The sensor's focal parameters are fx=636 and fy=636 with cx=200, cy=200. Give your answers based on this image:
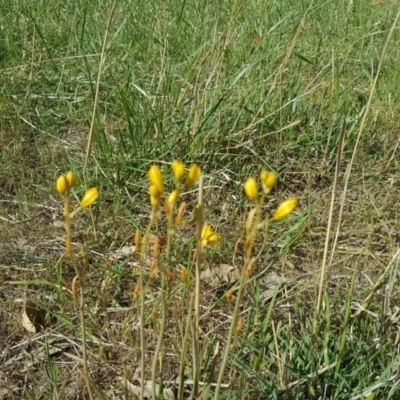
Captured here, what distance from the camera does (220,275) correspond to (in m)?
1.52

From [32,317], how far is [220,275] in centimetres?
Answer: 44

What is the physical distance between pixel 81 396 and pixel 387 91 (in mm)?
1663

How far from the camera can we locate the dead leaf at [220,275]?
1508 mm

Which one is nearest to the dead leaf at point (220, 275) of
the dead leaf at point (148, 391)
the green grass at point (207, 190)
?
the green grass at point (207, 190)

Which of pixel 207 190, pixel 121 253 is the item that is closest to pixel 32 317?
pixel 121 253

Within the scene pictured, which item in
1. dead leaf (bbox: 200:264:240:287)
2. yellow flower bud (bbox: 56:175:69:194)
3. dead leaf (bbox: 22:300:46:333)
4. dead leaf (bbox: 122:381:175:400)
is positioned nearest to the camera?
yellow flower bud (bbox: 56:175:69:194)

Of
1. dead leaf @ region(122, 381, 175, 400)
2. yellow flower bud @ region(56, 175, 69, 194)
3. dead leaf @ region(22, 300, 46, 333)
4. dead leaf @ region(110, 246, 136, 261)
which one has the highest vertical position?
yellow flower bud @ region(56, 175, 69, 194)

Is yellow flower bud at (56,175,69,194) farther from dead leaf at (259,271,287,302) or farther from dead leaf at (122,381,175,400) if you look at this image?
dead leaf at (259,271,287,302)

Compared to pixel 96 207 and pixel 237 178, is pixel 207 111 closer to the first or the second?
pixel 237 178

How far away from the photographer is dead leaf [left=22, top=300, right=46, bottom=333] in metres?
1.34

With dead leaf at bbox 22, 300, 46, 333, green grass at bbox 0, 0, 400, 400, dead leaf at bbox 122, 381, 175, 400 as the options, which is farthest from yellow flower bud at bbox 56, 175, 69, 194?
dead leaf at bbox 22, 300, 46, 333

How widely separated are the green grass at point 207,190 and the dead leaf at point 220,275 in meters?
0.02

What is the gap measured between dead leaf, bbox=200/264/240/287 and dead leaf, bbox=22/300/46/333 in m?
0.38

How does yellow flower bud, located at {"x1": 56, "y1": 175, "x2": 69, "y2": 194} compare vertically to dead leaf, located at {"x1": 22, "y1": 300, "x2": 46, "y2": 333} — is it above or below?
above
